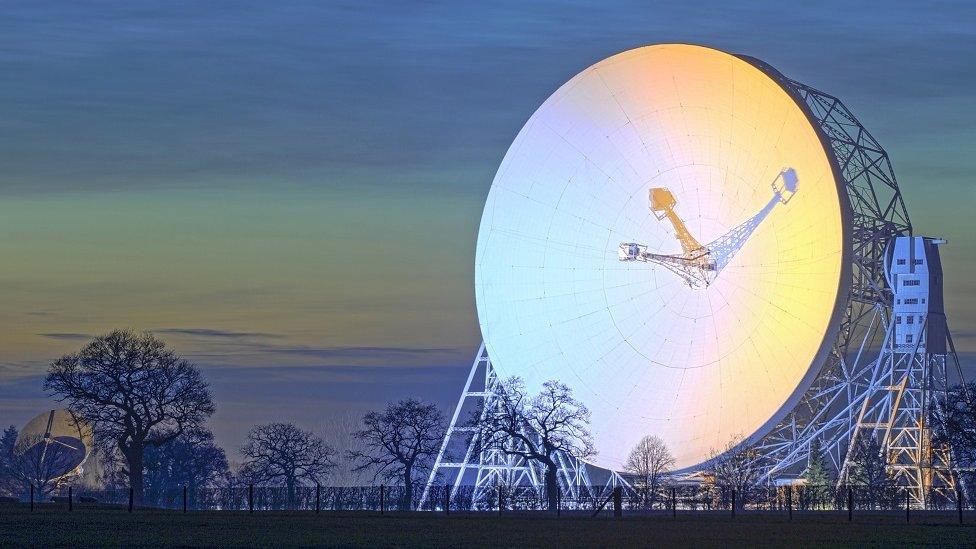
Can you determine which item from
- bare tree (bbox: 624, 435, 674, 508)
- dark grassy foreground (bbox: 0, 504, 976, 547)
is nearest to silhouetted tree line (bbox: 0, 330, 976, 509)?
bare tree (bbox: 624, 435, 674, 508)

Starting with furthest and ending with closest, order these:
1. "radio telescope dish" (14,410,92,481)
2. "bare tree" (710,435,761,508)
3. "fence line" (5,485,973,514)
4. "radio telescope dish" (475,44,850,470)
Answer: "radio telescope dish" (14,410,92,481), "fence line" (5,485,973,514), "bare tree" (710,435,761,508), "radio telescope dish" (475,44,850,470)

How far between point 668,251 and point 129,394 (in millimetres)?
33262

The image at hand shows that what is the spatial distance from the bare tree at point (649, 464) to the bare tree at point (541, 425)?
251 centimetres

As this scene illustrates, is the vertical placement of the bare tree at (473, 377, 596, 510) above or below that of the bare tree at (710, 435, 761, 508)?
above

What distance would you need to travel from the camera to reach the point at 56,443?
12862cm

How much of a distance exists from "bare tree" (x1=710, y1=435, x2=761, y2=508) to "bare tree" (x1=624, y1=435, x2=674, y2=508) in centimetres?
257

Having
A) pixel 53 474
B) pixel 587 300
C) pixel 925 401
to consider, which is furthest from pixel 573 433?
pixel 53 474

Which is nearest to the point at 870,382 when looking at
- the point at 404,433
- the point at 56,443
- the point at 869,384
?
the point at 869,384

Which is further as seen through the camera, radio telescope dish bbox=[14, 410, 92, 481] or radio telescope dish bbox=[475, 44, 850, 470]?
radio telescope dish bbox=[14, 410, 92, 481]

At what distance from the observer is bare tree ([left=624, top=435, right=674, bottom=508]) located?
83.4m

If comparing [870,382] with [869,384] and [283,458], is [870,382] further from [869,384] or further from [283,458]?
[283,458]

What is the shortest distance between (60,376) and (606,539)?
5430 cm

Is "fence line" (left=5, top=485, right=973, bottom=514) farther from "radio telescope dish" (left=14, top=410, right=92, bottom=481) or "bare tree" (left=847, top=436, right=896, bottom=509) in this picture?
"radio telescope dish" (left=14, top=410, right=92, bottom=481)

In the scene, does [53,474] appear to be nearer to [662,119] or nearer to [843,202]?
[662,119]
